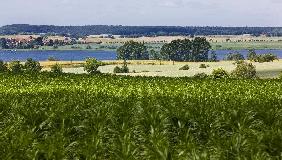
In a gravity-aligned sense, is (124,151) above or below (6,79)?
above

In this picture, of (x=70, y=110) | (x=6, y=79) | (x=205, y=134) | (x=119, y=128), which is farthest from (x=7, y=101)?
(x=6, y=79)

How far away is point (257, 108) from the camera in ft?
67.1

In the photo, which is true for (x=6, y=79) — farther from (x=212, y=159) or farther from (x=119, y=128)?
(x=212, y=159)

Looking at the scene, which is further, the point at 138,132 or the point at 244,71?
the point at 244,71

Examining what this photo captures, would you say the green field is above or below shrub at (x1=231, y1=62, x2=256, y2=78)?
above

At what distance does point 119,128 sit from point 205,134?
2791 mm

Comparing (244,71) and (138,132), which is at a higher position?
(138,132)

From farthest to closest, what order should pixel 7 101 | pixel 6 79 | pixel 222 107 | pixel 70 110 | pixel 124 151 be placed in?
pixel 6 79 → pixel 7 101 → pixel 222 107 → pixel 70 110 → pixel 124 151

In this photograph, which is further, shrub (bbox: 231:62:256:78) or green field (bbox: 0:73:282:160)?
shrub (bbox: 231:62:256:78)

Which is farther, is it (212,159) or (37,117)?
(37,117)

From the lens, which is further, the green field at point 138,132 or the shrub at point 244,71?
the shrub at point 244,71

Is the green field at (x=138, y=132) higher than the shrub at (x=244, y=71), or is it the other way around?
the green field at (x=138, y=132)

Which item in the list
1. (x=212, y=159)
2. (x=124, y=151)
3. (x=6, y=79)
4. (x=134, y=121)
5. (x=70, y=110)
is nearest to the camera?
(x=212, y=159)

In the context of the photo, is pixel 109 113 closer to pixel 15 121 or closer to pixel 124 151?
pixel 15 121
